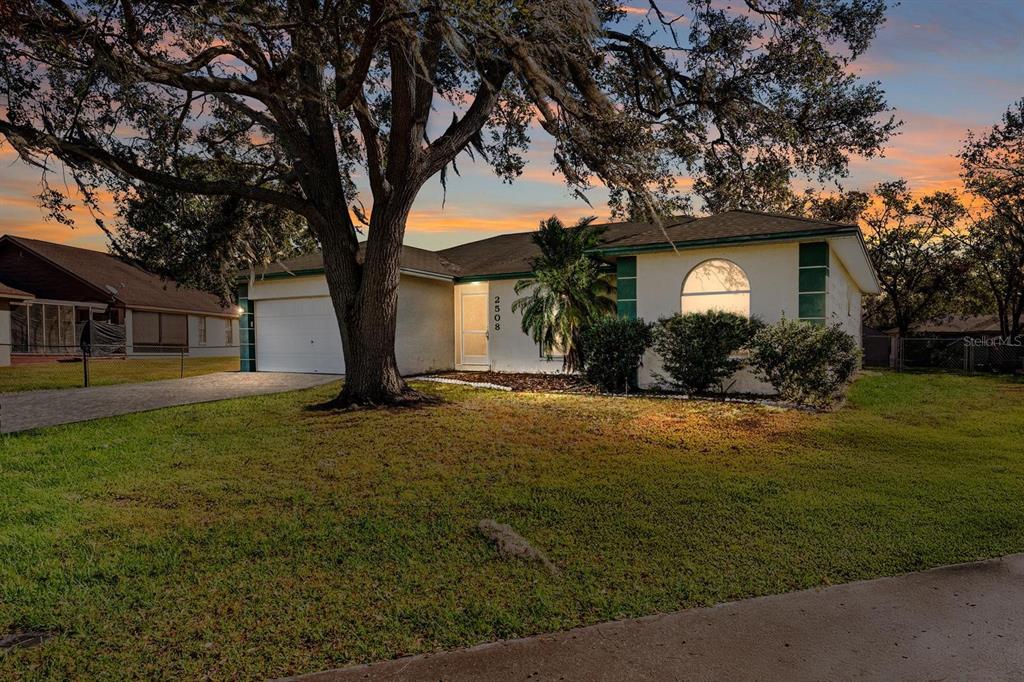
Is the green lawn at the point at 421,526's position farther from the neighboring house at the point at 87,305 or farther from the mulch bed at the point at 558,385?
the neighboring house at the point at 87,305

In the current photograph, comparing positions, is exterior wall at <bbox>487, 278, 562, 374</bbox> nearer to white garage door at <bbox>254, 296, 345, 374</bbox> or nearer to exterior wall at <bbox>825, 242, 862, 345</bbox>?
white garage door at <bbox>254, 296, 345, 374</bbox>

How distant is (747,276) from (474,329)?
31.1 feet

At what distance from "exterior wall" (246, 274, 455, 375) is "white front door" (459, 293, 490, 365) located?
497 mm

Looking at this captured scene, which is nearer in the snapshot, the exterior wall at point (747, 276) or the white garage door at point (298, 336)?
the exterior wall at point (747, 276)

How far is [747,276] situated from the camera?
12320mm

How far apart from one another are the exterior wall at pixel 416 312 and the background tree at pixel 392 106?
15.4 ft

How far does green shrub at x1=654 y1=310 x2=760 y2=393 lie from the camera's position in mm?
11242

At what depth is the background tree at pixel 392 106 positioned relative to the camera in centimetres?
797

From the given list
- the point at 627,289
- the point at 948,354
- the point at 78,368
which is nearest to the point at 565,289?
the point at 627,289

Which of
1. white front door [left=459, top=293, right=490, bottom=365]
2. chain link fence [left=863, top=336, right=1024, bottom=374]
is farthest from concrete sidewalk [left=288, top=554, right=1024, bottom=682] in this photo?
chain link fence [left=863, top=336, right=1024, bottom=374]

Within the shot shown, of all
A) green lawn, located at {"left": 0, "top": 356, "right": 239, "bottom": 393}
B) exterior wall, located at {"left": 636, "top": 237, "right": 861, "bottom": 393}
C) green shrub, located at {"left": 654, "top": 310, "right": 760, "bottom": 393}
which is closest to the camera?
green shrub, located at {"left": 654, "top": 310, "right": 760, "bottom": 393}

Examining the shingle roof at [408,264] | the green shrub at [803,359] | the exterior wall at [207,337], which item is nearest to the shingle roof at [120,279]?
the exterior wall at [207,337]

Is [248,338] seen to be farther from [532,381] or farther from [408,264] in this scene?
[532,381]

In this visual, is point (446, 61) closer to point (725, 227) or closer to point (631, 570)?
point (725, 227)
